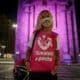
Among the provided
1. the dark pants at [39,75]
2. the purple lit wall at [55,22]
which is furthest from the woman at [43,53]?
the purple lit wall at [55,22]

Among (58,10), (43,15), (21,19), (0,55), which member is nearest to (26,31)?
(21,19)

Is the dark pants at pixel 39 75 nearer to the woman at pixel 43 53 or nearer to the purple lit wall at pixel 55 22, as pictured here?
the woman at pixel 43 53

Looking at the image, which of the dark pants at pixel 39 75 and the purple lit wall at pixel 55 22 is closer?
the dark pants at pixel 39 75

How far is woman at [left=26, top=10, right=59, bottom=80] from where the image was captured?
12.1 ft

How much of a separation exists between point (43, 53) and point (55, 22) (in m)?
28.8

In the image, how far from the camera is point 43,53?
3709 millimetres

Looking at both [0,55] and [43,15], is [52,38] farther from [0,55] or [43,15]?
[0,55]

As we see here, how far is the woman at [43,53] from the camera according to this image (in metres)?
3.70

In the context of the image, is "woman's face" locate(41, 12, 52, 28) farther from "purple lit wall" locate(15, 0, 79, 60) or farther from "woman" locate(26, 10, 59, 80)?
"purple lit wall" locate(15, 0, 79, 60)

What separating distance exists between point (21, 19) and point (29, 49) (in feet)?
95.9

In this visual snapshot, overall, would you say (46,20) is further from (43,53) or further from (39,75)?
(39,75)

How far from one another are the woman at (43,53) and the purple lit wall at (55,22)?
27.8 meters

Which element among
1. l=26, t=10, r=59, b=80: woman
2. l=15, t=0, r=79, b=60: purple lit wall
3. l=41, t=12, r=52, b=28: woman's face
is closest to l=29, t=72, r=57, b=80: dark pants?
l=26, t=10, r=59, b=80: woman

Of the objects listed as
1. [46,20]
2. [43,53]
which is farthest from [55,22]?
[43,53]
